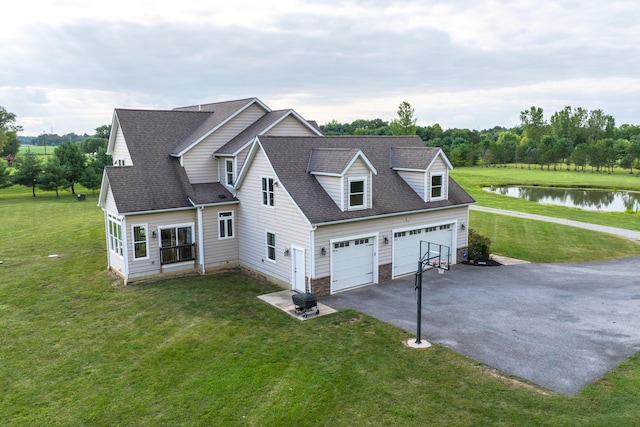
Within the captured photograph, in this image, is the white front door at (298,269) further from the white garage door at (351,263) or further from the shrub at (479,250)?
the shrub at (479,250)

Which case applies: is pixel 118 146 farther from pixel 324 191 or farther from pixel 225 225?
pixel 324 191

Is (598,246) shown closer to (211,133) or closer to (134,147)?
(211,133)

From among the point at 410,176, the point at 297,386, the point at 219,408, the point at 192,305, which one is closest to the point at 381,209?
the point at 410,176

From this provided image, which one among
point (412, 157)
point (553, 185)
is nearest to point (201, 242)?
point (412, 157)

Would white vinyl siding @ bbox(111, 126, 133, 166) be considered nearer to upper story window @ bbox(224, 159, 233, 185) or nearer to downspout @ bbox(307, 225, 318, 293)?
upper story window @ bbox(224, 159, 233, 185)

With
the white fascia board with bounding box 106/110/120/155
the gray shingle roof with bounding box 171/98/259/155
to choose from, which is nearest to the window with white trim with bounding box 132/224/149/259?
the gray shingle roof with bounding box 171/98/259/155

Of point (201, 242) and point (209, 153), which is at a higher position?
point (209, 153)
